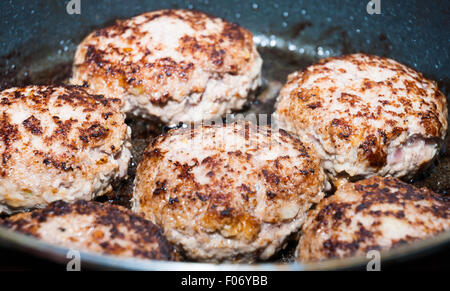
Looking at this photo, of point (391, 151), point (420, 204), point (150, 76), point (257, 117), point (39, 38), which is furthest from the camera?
point (39, 38)

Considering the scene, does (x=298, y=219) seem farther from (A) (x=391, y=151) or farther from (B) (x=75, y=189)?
(B) (x=75, y=189)

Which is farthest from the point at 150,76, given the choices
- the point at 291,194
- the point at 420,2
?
the point at 420,2

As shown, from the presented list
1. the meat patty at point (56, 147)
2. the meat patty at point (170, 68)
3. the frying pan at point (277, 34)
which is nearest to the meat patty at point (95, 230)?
the meat patty at point (56, 147)

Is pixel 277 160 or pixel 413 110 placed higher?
pixel 413 110

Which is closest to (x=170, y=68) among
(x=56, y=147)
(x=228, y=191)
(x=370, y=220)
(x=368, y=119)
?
(x=56, y=147)

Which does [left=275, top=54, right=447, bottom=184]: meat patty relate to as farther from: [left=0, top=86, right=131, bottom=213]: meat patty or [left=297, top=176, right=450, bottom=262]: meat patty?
[left=0, top=86, right=131, bottom=213]: meat patty

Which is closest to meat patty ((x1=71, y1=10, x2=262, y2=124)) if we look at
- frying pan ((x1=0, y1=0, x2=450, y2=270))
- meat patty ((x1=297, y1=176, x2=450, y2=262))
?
frying pan ((x1=0, y1=0, x2=450, y2=270))

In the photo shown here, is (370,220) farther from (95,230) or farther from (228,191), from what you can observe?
(95,230)

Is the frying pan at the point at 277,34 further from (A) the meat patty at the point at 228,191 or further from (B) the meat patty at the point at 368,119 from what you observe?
(A) the meat patty at the point at 228,191
